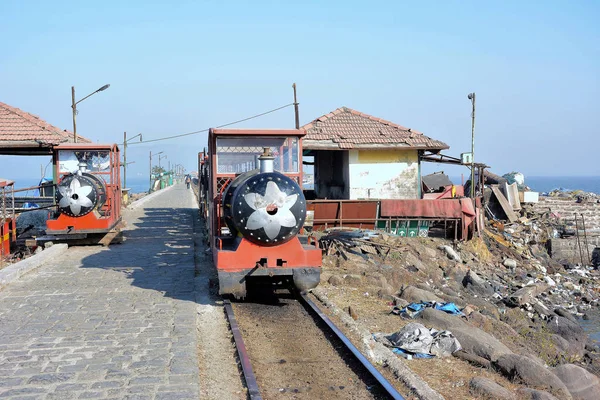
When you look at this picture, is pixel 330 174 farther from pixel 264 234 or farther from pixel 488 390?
pixel 488 390

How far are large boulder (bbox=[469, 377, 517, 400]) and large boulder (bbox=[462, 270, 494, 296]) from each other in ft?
35.5

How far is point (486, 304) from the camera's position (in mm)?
14273

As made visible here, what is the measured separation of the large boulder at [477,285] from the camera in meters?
16.7

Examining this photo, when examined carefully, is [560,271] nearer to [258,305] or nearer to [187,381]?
[258,305]

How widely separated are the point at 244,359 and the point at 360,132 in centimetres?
1727

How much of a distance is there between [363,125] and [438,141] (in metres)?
2.98

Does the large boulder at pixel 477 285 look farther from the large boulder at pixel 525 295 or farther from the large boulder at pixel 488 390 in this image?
the large boulder at pixel 488 390

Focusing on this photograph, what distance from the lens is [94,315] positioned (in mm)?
8406

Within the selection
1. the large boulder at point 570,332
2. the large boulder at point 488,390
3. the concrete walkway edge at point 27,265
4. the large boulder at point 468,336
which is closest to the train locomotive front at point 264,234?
the large boulder at point 468,336

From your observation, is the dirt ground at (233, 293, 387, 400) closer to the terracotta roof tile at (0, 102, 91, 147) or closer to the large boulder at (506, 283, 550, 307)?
the large boulder at (506, 283, 550, 307)

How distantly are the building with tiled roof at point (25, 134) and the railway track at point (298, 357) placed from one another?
15.7 metres

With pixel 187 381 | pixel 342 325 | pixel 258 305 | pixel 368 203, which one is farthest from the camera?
pixel 368 203

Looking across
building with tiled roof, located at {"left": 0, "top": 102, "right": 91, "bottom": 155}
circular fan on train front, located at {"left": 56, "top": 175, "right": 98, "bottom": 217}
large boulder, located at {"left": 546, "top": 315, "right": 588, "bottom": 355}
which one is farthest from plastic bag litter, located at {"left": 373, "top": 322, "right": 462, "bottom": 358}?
building with tiled roof, located at {"left": 0, "top": 102, "right": 91, "bottom": 155}

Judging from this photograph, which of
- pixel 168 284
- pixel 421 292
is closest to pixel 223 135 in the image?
pixel 168 284
